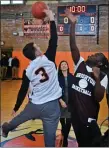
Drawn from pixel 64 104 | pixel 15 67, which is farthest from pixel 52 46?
pixel 15 67

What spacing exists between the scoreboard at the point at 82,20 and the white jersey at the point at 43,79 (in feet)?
43.7

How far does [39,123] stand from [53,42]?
3765 mm

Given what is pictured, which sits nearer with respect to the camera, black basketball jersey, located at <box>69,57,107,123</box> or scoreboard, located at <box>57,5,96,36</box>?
black basketball jersey, located at <box>69,57,107,123</box>

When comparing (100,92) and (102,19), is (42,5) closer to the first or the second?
(100,92)

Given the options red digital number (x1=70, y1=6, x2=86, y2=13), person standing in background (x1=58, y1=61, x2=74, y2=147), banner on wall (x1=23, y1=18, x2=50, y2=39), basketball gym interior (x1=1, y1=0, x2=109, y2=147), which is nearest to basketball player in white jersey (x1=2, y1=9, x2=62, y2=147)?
person standing in background (x1=58, y1=61, x2=74, y2=147)

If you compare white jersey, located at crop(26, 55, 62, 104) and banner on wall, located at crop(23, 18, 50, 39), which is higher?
banner on wall, located at crop(23, 18, 50, 39)

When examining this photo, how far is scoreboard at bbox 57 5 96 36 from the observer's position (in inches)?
648

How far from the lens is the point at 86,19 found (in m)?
16.8

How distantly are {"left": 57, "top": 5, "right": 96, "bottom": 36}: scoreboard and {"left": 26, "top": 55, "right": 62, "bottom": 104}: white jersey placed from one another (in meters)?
13.3

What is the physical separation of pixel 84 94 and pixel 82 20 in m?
14.0

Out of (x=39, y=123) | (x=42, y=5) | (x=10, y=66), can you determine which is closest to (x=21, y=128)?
(x=39, y=123)

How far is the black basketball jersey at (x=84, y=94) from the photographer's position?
3.18 metres

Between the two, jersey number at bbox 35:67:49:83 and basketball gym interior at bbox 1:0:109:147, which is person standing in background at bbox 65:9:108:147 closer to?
jersey number at bbox 35:67:49:83

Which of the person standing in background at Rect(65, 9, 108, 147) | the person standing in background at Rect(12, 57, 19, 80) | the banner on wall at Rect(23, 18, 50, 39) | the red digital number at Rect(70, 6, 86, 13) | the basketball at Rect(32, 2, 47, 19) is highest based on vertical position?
the red digital number at Rect(70, 6, 86, 13)
